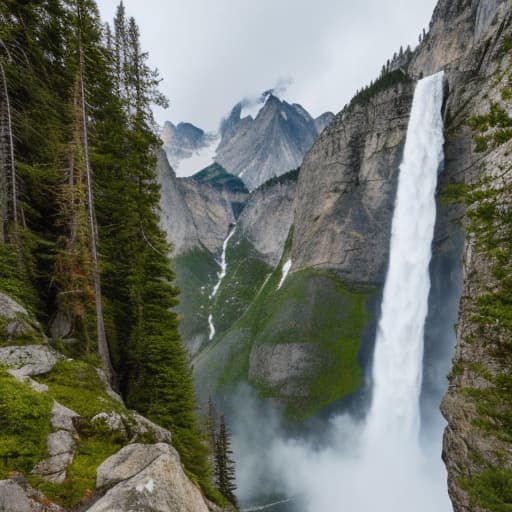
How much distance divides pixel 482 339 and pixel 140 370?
1645 cm

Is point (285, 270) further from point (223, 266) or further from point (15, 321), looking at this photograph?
point (15, 321)

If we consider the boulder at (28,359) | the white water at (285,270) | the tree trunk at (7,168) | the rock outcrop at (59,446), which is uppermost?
the white water at (285,270)

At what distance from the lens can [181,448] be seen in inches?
514

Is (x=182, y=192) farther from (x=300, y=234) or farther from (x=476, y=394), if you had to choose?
(x=476, y=394)

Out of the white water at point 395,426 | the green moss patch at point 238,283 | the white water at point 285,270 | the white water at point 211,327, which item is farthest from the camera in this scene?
the green moss patch at point 238,283

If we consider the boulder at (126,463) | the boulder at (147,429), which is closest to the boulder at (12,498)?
the boulder at (126,463)

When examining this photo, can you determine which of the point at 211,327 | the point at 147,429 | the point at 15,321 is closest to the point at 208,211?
the point at 211,327

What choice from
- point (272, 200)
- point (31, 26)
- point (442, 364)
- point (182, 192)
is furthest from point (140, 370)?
point (182, 192)

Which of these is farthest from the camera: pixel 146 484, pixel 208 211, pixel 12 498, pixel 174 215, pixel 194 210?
pixel 208 211

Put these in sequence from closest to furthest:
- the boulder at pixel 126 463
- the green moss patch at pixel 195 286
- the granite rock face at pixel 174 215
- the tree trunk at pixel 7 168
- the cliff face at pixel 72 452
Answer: the cliff face at pixel 72 452, the boulder at pixel 126 463, the tree trunk at pixel 7 168, the green moss patch at pixel 195 286, the granite rock face at pixel 174 215

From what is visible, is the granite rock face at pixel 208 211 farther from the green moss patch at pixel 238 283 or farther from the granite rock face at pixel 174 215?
the green moss patch at pixel 238 283

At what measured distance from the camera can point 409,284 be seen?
47.9m

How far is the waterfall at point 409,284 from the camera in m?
40.2

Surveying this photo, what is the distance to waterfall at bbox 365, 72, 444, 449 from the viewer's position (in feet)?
132
